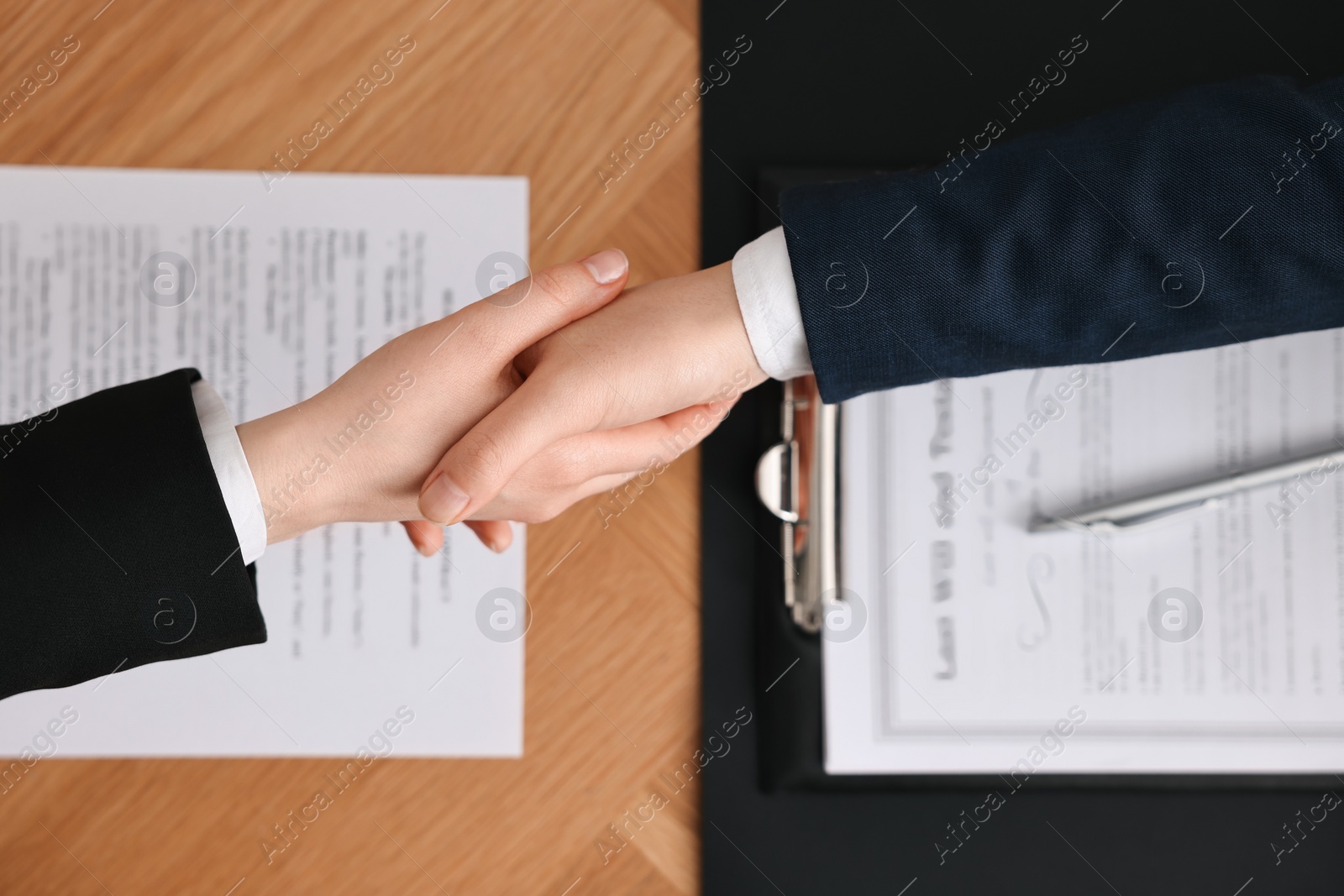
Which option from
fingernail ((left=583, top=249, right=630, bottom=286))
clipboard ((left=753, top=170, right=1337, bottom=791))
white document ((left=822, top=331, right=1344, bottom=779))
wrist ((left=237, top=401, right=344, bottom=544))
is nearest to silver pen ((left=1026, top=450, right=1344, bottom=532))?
white document ((left=822, top=331, right=1344, bottom=779))

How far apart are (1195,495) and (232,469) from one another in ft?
1.72

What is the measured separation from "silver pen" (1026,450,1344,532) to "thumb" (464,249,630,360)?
0.32 meters

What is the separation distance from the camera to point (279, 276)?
524 millimetres

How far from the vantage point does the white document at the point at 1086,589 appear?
514 mm

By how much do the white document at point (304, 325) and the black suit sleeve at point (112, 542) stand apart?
152mm

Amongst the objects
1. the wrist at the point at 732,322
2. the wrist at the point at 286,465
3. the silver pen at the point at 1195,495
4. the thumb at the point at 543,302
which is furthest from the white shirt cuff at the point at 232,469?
the silver pen at the point at 1195,495

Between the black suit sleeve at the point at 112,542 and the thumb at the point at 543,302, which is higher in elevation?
the thumb at the point at 543,302

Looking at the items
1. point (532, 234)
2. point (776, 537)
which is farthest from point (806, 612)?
point (532, 234)

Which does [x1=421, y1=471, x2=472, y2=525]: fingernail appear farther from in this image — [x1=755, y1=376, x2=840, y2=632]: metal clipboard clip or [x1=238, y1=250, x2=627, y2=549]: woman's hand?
[x1=755, y1=376, x2=840, y2=632]: metal clipboard clip

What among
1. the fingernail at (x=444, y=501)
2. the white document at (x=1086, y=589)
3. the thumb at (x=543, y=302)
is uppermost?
the thumb at (x=543, y=302)

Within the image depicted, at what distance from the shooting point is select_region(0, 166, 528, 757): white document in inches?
20.4

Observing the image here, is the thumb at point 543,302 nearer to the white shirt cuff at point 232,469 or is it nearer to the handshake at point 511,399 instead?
the handshake at point 511,399

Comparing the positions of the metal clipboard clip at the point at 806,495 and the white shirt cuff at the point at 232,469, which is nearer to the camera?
the white shirt cuff at the point at 232,469

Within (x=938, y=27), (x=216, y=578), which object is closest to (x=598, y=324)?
(x=216, y=578)
